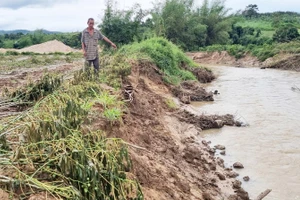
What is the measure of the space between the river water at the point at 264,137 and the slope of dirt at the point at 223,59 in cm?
1450

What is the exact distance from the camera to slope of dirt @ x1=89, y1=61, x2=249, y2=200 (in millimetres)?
4727

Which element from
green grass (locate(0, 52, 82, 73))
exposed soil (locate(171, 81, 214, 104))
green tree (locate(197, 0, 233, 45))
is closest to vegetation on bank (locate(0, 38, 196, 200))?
exposed soil (locate(171, 81, 214, 104))

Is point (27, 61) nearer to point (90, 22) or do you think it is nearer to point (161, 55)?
point (161, 55)

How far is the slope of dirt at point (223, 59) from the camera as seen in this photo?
30697 mm

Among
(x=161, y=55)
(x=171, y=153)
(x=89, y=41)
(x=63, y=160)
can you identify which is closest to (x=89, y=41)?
(x=89, y=41)

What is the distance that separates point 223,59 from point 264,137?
2606 cm

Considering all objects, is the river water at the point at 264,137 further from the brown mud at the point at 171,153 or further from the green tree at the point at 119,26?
the green tree at the point at 119,26

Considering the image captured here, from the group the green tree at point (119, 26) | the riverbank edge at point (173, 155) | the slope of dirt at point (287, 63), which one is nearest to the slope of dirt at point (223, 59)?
the slope of dirt at point (287, 63)

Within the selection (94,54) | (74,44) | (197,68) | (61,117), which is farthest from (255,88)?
(74,44)

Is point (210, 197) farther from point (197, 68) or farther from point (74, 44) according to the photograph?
point (74, 44)

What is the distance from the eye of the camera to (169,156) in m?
6.41

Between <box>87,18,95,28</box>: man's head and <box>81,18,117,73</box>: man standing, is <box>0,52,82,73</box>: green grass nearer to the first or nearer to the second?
<box>81,18,117,73</box>: man standing

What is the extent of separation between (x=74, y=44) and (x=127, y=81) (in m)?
38.1

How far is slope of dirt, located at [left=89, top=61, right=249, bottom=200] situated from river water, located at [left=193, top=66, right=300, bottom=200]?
464 millimetres
